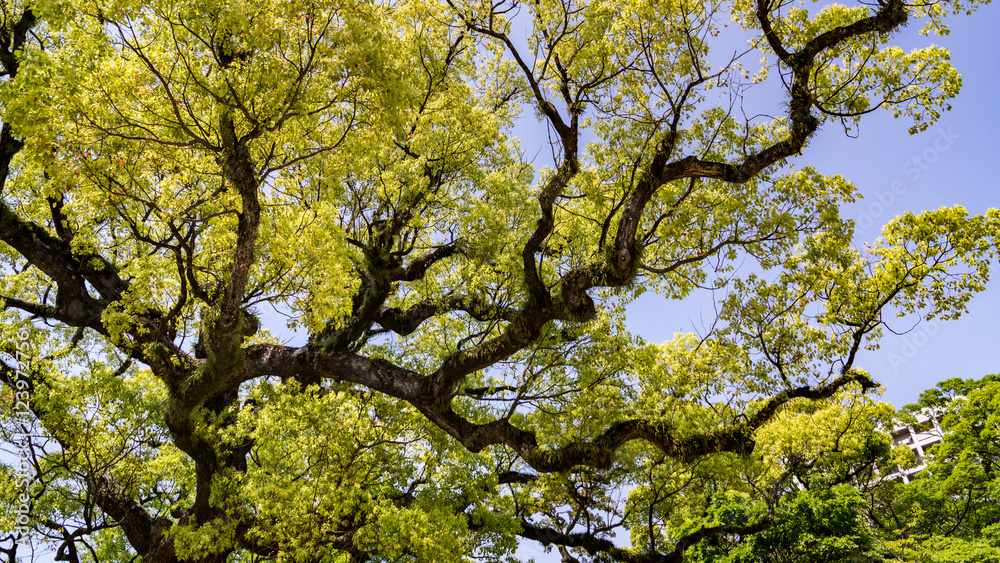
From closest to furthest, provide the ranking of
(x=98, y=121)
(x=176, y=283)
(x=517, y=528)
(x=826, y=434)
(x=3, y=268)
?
(x=98, y=121), (x=176, y=283), (x=517, y=528), (x=3, y=268), (x=826, y=434)

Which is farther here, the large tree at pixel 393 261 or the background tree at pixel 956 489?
the background tree at pixel 956 489

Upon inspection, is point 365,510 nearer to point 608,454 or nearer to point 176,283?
point 608,454

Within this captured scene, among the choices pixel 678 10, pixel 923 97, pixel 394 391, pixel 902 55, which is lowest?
pixel 394 391

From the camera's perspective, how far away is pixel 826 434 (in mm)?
13734

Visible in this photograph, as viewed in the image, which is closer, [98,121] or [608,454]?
[98,121]

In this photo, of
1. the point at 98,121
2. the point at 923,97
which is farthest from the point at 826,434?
the point at 98,121

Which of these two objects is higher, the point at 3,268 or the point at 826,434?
the point at 3,268

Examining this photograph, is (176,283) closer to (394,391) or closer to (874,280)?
(394,391)

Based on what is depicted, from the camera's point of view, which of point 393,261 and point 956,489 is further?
point 956,489

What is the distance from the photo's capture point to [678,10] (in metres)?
7.36

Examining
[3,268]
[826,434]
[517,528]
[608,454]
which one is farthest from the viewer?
[826,434]

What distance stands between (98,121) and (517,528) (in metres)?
8.39

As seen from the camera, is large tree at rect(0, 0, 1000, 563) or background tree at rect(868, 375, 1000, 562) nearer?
large tree at rect(0, 0, 1000, 563)

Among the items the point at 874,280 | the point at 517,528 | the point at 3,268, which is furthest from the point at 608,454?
the point at 3,268
